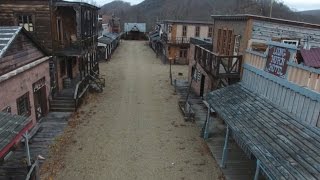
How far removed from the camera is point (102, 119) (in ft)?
61.2

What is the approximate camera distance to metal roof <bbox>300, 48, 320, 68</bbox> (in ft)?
32.4

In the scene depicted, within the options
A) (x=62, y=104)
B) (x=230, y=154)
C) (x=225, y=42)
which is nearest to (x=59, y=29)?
(x=62, y=104)

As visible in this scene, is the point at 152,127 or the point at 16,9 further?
the point at 16,9

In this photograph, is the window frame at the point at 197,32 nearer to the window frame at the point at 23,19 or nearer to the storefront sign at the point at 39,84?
the window frame at the point at 23,19

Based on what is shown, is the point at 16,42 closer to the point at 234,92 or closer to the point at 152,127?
the point at 152,127

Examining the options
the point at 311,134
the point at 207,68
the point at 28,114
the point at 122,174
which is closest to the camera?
the point at 311,134

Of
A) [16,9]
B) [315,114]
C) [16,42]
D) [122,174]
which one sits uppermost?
[16,9]

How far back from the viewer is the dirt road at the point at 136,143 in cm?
1267

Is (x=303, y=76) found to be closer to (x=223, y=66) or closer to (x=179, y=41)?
(x=223, y=66)

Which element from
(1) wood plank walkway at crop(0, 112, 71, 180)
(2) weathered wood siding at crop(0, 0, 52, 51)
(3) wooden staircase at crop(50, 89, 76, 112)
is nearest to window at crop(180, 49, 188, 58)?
(3) wooden staircase at crop(50, 89, 76, 112)

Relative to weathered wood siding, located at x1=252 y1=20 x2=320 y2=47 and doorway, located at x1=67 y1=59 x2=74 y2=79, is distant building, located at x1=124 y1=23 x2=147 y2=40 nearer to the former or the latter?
doorway, located at x1=67 y1=59 x2=74 y2=79

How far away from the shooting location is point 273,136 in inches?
381

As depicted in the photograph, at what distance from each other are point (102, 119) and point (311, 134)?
1260 cm

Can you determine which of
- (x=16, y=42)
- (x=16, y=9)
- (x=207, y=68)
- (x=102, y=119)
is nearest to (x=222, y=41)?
(x=207, y=68)
